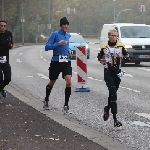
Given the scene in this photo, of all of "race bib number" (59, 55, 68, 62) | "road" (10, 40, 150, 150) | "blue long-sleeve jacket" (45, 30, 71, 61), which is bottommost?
"road" (10, 40, 150, 150)

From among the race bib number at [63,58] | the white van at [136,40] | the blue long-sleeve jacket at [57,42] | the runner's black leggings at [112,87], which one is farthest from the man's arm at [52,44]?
the white van at [136,40]

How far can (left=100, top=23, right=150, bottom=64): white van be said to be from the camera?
2877 cm

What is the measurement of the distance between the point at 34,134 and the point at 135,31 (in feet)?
70.8

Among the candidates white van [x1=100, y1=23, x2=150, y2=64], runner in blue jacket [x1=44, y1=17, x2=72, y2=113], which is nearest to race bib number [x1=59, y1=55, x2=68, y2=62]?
runner in blue jacket [x1=44, y1=17, x2=72, y2=113]

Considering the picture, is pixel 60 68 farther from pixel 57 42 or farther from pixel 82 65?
pixel 82 65

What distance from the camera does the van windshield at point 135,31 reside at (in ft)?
97.5

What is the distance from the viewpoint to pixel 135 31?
98.6ft

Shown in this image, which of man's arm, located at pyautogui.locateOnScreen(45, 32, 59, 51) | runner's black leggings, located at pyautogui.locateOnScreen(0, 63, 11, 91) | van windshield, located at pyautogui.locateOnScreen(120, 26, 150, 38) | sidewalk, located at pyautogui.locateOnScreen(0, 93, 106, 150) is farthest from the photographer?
van windshield, located at pyautogui.locateOnScreen(120, 26, 150, 38)

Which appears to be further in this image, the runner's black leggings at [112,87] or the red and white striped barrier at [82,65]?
the red and white striped barrier at [82,65]

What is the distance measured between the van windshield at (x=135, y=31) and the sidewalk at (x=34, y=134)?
1809 cm

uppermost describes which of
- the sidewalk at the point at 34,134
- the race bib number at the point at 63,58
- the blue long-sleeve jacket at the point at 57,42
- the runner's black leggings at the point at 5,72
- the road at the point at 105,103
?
the blue long-sleeve jacket at the point at 57,42

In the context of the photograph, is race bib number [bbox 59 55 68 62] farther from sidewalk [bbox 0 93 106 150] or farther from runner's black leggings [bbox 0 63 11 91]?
runner's black leggings [bbox 0 63 11 91]

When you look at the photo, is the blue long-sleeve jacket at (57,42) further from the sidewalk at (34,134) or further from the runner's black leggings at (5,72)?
the runner's black leggings at (5,72)

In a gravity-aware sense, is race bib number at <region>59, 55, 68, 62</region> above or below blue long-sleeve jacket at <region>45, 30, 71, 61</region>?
below
